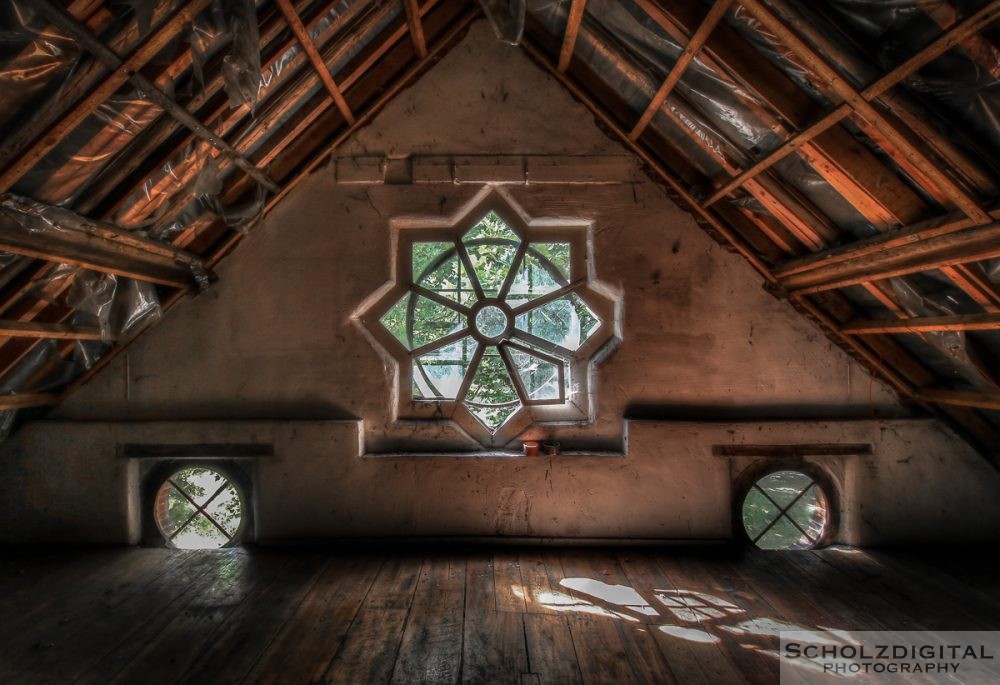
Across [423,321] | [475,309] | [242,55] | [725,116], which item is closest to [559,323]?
[475,309]

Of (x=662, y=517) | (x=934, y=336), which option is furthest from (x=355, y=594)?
(x=934, y=336)

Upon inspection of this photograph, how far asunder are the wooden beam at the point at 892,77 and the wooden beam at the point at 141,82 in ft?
9.10

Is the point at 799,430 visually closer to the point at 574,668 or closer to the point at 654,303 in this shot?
the point at 654,303

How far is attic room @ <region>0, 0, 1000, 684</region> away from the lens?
8.27 ft

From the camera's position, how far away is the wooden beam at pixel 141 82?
5.32ft

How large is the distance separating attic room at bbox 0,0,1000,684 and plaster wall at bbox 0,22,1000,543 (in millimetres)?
21

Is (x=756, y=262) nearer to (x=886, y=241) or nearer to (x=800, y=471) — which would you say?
(x=886, y=241)

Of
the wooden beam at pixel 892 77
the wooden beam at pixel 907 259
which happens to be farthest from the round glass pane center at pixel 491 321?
the wooden beam at pixel 907 259

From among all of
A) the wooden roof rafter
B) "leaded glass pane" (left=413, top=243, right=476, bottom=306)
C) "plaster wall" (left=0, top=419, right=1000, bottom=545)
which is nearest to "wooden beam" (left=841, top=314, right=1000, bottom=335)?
the wooden roof rafter

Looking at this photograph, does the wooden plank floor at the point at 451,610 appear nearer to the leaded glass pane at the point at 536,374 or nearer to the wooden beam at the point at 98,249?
the leaded glass pane at the point at 536,374

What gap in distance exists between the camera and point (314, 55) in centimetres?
267

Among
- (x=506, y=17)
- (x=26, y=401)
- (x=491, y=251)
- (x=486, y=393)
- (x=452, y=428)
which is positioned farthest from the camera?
(x=491, y=251)

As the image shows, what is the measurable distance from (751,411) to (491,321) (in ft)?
6.58

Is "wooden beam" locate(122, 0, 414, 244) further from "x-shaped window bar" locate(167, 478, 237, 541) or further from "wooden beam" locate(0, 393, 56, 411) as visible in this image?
"x-shaped window bar" locate(167, 478, 237, 541)
